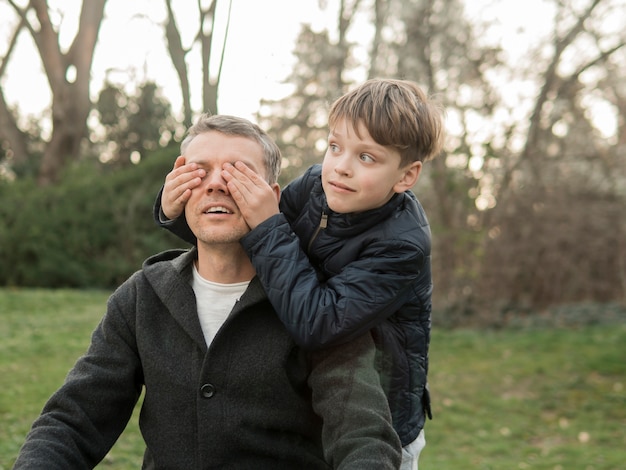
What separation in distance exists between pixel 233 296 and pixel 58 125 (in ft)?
57.2

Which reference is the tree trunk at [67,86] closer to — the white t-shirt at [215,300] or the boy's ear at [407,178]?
the white t-shirt at [215,300]

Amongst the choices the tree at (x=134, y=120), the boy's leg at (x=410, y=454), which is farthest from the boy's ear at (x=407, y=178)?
the tree at (x=134, y=120)

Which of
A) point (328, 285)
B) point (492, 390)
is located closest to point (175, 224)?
point (328, 285)

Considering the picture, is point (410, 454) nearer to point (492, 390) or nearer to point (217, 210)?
point (217, 210)

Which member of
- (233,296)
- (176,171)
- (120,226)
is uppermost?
(176,171)

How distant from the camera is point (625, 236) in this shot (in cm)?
1142

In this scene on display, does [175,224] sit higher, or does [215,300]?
[175,224]

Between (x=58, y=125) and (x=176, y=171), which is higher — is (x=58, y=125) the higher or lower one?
the lower one

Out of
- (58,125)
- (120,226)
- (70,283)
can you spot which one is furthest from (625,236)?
→ (58,125)

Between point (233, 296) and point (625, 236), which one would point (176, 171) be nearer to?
point (233, 296)

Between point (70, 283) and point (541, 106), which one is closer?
point (541, 106)

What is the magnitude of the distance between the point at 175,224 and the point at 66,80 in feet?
58.2

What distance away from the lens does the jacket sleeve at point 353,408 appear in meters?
2.13

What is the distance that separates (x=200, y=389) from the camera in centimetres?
Answer: 236
